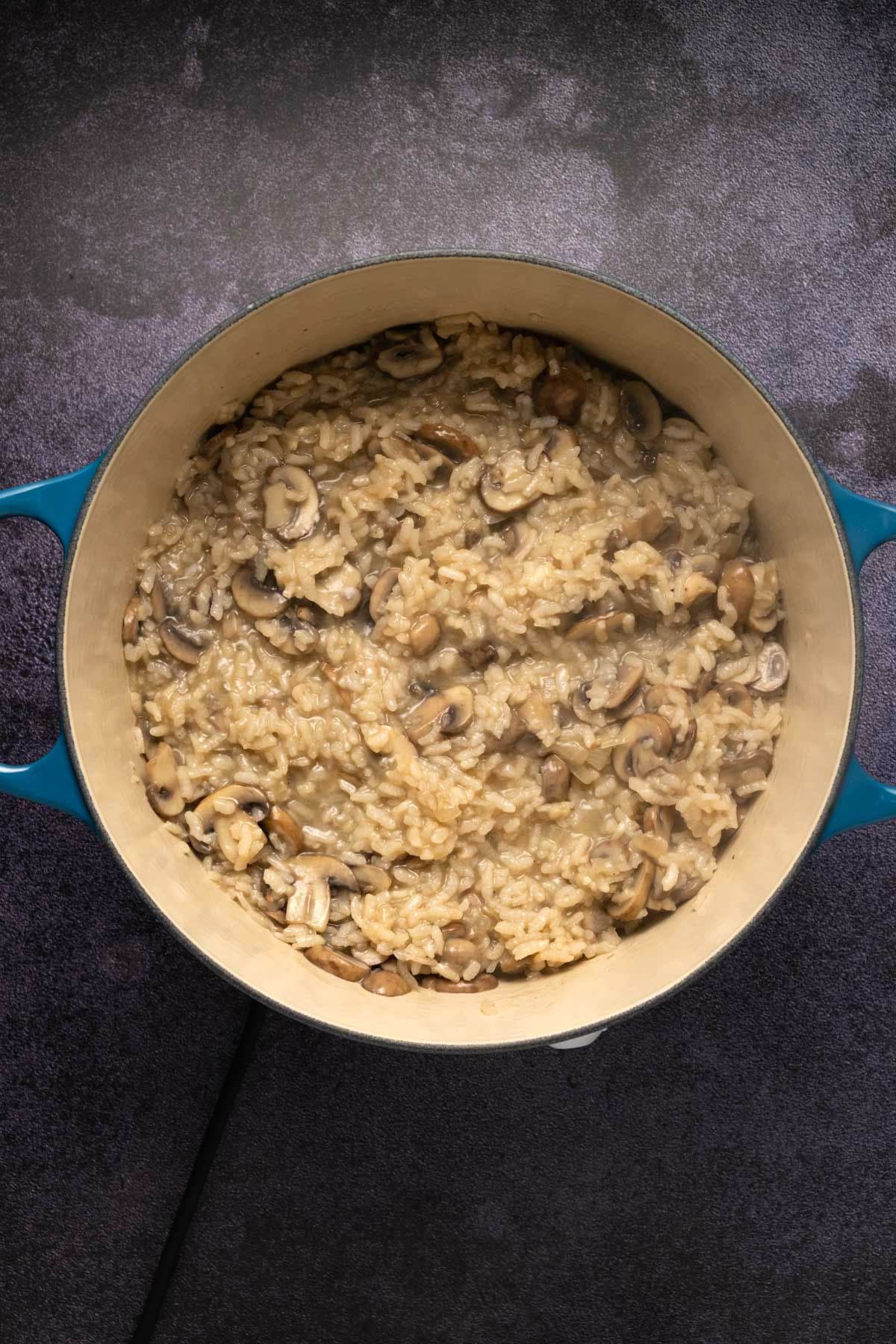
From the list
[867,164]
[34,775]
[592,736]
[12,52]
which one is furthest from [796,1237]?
[12,52]

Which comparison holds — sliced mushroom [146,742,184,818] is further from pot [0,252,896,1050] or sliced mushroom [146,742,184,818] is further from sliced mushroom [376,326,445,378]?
sliced mushroom [376,326,445,378]

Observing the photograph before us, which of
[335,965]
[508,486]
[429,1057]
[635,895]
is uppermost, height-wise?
[508,486]

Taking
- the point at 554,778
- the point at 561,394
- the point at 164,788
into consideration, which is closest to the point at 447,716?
the point at 554,778

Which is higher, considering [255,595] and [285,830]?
[255,595]

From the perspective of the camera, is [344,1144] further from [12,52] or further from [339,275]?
[12,52]

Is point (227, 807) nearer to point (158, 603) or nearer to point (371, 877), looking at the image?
point (371, 877)

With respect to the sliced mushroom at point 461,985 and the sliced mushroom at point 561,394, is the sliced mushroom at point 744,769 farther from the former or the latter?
the sliced mushroom at point 561,394
